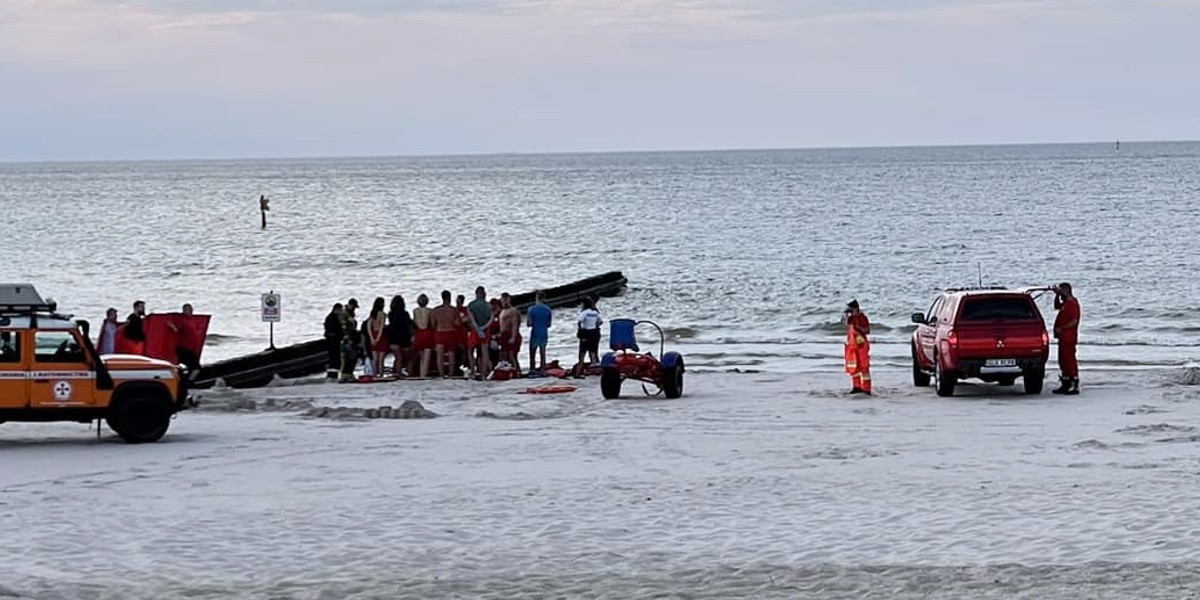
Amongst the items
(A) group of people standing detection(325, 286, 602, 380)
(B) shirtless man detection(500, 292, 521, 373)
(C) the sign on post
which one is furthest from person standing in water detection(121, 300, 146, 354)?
(C) the sign on post

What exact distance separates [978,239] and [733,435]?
228 feet

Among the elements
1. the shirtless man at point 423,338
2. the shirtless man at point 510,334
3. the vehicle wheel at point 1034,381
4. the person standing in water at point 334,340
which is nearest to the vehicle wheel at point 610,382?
the shirtless man at point 510,334

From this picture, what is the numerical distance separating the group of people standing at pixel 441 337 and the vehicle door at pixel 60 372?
361 inches

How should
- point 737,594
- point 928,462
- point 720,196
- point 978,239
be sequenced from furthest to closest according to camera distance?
point 720,196 → point 978,239 → point 928,462 → point 737,594

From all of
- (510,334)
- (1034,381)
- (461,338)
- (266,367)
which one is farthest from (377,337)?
(1034,381)

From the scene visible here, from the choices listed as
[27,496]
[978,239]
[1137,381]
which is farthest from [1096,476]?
[978,239]

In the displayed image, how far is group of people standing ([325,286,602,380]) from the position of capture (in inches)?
1147

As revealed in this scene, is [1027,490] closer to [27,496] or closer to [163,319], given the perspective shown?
[27,496]

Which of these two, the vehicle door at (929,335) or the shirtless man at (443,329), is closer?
the vehicle door at (929,335)

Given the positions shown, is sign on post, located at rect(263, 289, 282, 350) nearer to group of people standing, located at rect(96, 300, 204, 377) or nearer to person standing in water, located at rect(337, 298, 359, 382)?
person standing in water, located at rect(337, 298, 359, 382)

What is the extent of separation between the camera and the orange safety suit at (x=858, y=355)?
85.0 feet

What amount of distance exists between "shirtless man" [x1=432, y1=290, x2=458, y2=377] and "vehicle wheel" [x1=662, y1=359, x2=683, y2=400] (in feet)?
16.0

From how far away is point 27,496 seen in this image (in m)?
16.4

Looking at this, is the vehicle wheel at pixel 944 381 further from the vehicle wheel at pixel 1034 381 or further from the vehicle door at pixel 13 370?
the vehicle door at pixel 13 370
